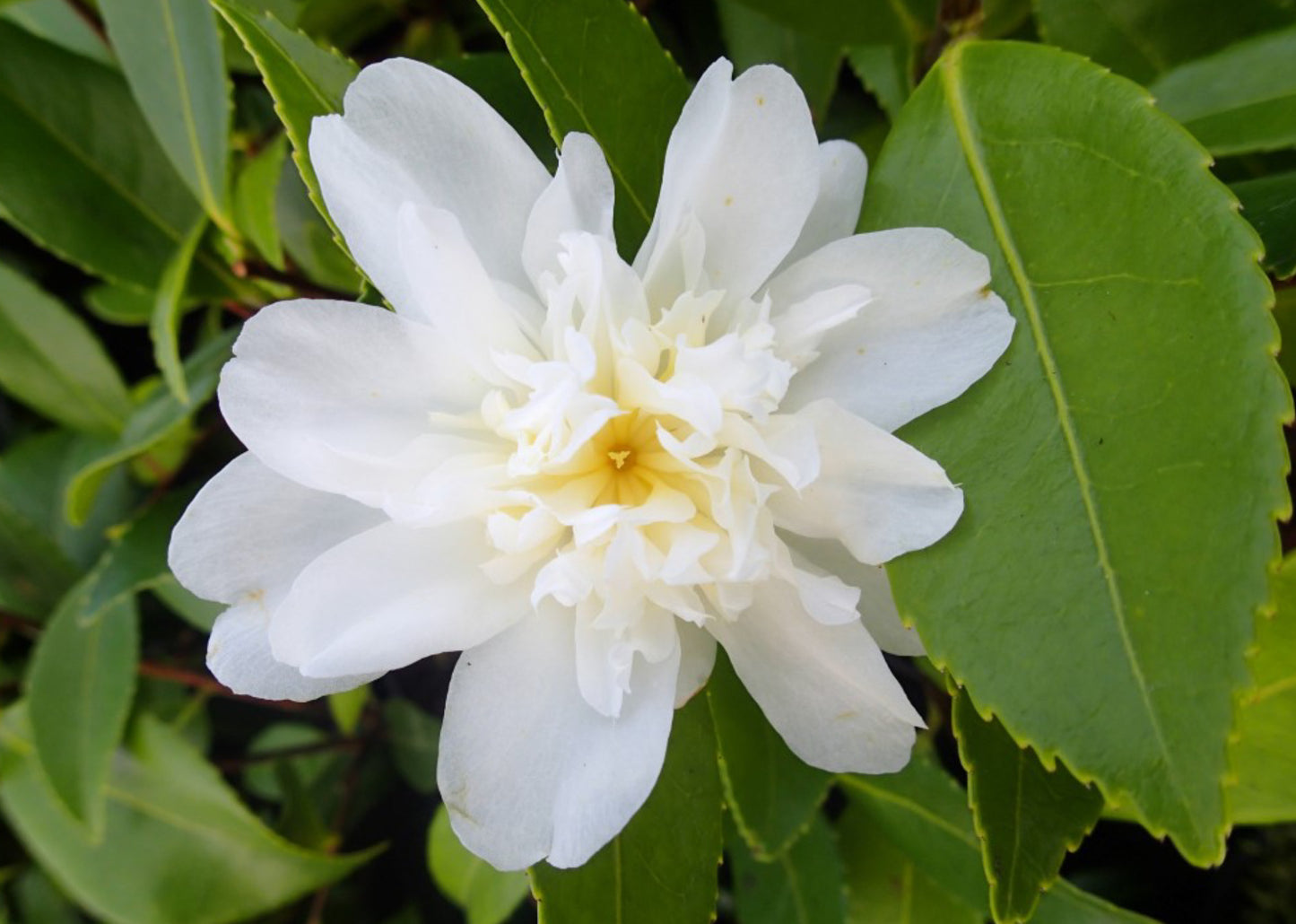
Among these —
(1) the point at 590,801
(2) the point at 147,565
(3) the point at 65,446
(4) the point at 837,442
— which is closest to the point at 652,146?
(4) the point at 837,442

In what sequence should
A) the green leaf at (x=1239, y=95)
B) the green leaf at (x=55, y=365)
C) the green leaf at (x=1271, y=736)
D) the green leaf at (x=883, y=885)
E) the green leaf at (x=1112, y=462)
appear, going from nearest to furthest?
the green leaf at (x=1112, y=462), the green leaf at (x=1239, y=95), the green leaf at (x=1271, y=736), the green leaf at (x=883, y=885), the green leaf at (x=55, y=365)

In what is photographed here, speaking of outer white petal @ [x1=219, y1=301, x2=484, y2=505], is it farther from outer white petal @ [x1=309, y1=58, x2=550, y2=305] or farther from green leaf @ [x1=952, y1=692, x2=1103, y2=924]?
green leaf @ [x1=952, y1=692, x2=1103, y2=924]

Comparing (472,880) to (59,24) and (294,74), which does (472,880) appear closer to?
(294,74)

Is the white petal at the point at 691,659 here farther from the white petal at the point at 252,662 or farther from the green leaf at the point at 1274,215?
the green leaf at the point at 1274,215

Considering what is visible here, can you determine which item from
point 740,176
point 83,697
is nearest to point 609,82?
point 740,176

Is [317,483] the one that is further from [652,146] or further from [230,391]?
[652,146]

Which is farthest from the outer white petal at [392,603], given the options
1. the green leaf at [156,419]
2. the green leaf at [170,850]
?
the green leaf at [170,850]

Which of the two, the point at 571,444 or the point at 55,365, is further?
the point at 55,365
